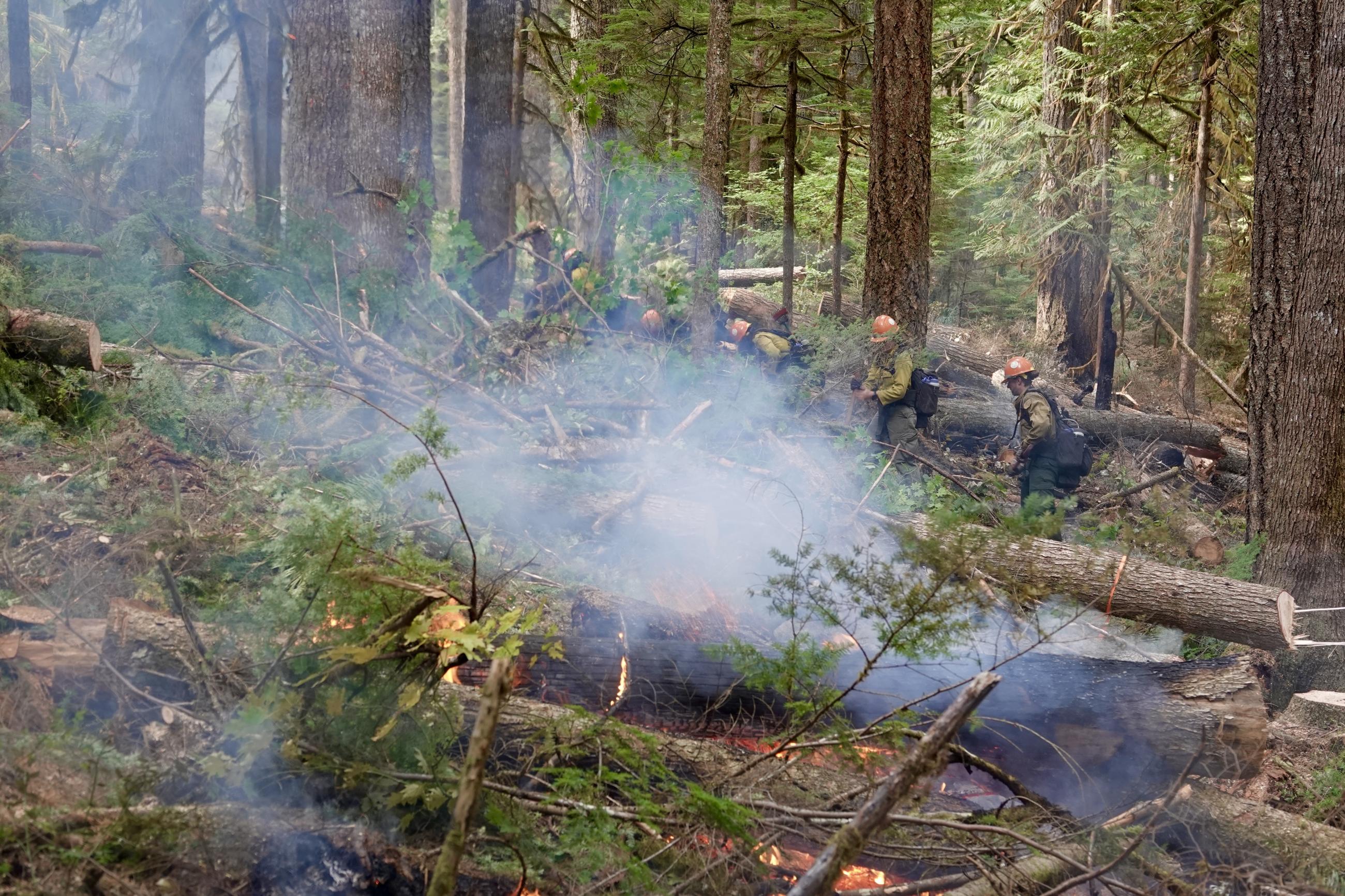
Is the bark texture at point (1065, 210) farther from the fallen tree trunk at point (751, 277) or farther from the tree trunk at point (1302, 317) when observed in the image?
the tree trunk at point (1302, 317)

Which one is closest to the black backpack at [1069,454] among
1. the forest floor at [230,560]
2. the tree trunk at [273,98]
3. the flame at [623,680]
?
the forest floor at [230,560]

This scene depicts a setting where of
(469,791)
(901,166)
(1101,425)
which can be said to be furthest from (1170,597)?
(1101,425)

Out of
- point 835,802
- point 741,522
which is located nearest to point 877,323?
point 741,522

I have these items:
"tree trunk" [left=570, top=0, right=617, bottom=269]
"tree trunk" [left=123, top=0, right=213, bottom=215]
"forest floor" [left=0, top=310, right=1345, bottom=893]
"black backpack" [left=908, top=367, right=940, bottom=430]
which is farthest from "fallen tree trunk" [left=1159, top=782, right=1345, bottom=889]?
"tree trunk" [left=123, top=0, right=213, bottom=215]

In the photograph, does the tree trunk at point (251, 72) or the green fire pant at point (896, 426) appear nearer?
the green fire pant at point (896, 426)

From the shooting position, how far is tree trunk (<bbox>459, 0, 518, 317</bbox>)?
11047 millimetres

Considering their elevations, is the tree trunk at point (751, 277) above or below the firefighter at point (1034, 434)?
above

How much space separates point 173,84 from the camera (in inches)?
476

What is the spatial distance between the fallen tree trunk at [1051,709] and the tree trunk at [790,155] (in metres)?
7.18

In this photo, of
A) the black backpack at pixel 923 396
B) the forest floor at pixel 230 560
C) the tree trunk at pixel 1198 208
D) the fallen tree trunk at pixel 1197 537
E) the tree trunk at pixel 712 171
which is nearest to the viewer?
the forest floor at pixel 230 560

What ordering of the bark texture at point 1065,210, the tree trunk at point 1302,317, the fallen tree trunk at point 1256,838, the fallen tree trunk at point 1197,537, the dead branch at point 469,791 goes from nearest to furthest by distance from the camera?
1. the dead branch at point 469,791
2. the fallen tree trunk at point 1256,838
3. the tree trunk at point 1302,317
4. the fallen tree trunk at point 1197,537
5. the bark texture at point 1065,210

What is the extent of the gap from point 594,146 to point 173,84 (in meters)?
5.94

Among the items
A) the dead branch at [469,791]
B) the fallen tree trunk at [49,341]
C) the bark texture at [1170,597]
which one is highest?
the fallen tree trunk at [49,341]

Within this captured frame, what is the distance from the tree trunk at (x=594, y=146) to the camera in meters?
8.47
